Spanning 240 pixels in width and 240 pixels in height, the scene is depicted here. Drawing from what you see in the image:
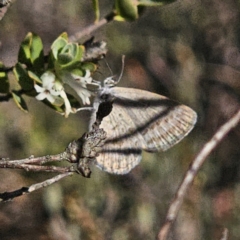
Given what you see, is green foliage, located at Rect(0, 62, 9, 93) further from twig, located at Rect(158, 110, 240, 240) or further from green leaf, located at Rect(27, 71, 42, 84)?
twig, located at Rect(158, 110, 240, 240)

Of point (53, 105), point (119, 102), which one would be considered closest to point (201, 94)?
point (119, 102)

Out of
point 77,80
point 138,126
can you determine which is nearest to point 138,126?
point 138,126

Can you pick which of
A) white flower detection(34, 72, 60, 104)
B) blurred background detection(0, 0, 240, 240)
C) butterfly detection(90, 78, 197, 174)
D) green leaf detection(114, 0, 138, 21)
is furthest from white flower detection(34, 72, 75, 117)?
blurred background detection(0, 0, 240, 240)

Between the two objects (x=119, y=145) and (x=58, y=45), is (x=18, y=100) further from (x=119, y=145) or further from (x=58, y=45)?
(x=119, y=145)

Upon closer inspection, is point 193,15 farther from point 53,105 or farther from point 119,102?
point 53,105

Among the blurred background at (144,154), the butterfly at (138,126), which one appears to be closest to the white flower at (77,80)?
the butterfly at (138,126)

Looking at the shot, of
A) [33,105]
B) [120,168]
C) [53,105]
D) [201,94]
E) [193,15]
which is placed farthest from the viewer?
[193,15]

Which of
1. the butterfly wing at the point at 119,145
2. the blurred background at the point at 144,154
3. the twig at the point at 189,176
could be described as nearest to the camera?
the twig at the point at 189,176

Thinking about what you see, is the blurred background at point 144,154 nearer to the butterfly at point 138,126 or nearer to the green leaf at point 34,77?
the butterfly at point 138,126
